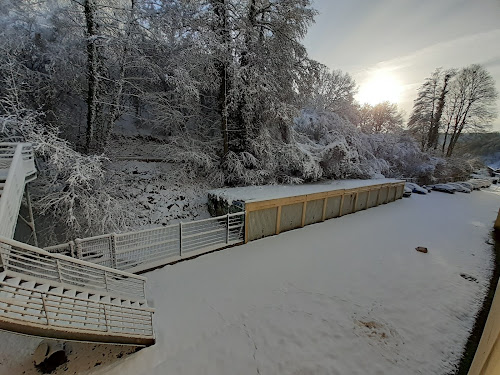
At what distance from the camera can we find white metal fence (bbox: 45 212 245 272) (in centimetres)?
491

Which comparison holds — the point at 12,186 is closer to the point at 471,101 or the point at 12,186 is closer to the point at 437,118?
the point at 437,118

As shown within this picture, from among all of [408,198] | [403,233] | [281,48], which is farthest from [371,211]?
[281,48]

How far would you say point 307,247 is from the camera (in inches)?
280

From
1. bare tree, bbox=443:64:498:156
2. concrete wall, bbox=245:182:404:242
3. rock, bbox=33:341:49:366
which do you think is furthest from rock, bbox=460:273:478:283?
bare tree, bbox=443:64:498:156

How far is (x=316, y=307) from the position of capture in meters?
4.42

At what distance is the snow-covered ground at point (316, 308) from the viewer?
10.7ft

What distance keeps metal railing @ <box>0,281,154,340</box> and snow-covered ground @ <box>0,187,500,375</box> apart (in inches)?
16.8

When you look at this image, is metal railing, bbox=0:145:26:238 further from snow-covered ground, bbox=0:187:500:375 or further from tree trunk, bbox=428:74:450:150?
tree trunk, bbox=428:74:450:150

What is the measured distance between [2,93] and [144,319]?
857 cm

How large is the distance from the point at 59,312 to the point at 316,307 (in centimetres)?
425

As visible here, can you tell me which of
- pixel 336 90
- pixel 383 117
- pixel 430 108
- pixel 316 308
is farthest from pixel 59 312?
pixel 430 108

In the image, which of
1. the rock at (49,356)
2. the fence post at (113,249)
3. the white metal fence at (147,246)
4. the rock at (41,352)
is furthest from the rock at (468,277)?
the rock at (41,352)

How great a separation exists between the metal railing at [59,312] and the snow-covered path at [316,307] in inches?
17.7

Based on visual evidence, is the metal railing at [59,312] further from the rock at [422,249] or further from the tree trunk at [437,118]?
the tree trunk at [437,118]
